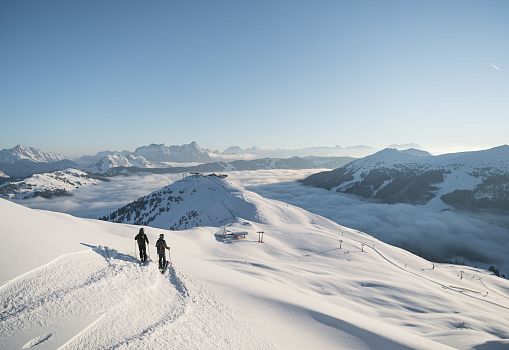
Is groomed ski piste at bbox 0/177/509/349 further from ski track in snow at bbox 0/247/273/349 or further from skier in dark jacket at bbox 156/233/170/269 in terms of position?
skier in dark jacket at bbox 156/233/170/269

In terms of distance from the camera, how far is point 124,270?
11.6 m

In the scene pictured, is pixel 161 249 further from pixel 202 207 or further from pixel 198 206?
pixel 198 206

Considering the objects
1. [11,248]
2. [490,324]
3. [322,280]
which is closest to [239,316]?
[11,248]

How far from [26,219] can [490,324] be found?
124ft

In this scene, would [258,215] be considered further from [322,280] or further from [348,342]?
[348,342]

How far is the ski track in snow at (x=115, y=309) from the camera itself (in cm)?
757

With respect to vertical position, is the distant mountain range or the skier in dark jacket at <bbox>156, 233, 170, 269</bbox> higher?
the skier in dark jacket at <bbox>156, 233, 170, 269</bbox>

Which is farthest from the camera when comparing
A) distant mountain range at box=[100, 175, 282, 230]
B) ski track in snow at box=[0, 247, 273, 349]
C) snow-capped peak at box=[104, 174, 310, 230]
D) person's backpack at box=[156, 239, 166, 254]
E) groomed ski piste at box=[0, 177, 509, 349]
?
distant mountain range at box=[100, 175, 282, 230]

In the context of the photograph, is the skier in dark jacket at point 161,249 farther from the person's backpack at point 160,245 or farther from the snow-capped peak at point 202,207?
the snow-capped peak at point 202,207

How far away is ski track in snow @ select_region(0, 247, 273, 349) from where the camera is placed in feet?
24.8

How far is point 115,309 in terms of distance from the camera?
9.03 metres

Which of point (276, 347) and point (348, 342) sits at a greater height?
point (276, 347)

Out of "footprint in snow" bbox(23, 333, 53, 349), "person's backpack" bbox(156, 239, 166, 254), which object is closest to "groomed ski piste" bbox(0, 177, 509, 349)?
"footprint in snow" bbox(23, 333, 53, 349)

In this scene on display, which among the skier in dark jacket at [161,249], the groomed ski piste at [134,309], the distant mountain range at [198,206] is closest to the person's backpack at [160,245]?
the skier in dark jacket at [161,249]
